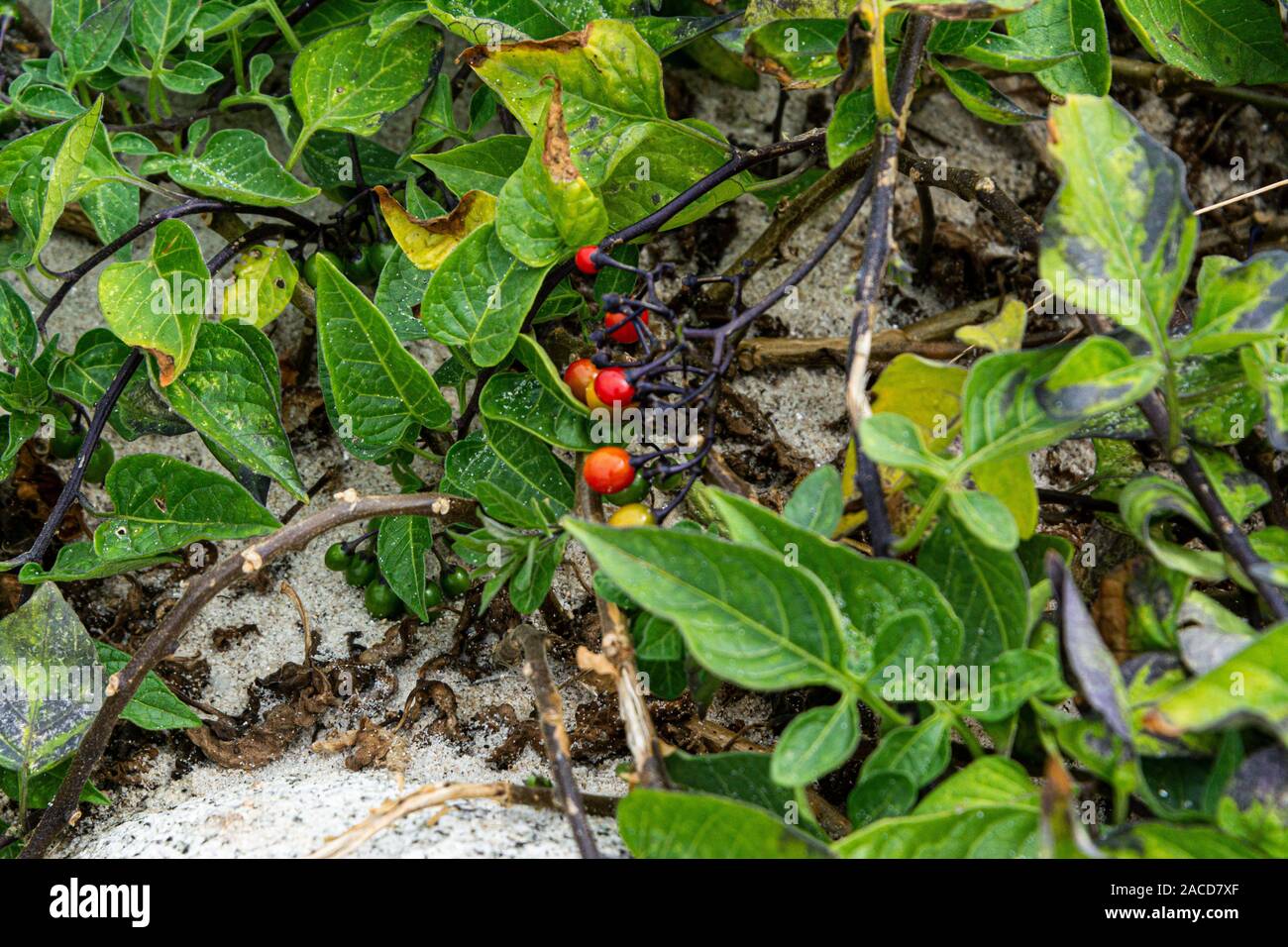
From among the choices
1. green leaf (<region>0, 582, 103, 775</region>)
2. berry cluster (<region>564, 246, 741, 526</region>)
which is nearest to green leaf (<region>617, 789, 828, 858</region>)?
berry cluster (<region>564, 246, 741, 526</region>)

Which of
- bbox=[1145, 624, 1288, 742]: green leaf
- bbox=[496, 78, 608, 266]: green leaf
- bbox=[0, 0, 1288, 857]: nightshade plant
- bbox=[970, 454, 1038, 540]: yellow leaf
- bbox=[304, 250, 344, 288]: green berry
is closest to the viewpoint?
bbox=[1145, 624, 1288, 742]: green leaf

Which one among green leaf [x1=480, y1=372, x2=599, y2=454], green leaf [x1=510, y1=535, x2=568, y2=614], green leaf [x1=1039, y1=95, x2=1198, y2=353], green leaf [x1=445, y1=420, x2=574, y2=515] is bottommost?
green leaf [x1=510, y1=535, x2=568, y2=614]

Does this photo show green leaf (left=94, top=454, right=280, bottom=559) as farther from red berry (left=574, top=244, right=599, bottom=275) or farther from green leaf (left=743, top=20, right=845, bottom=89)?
green leaf (left=743, top=20, right=845, bottom=89)

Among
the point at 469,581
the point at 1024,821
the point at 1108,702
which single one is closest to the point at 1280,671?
the point at 1108,702

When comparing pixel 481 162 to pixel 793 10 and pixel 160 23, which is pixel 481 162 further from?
pixel 160 23

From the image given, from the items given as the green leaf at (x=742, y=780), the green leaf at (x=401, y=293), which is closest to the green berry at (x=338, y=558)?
the green leaf at (x=401, y=293)

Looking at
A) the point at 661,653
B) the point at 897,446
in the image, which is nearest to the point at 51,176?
the point at 661,653

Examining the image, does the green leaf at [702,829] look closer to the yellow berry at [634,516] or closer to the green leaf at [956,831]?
the green leaf at [956,831]
